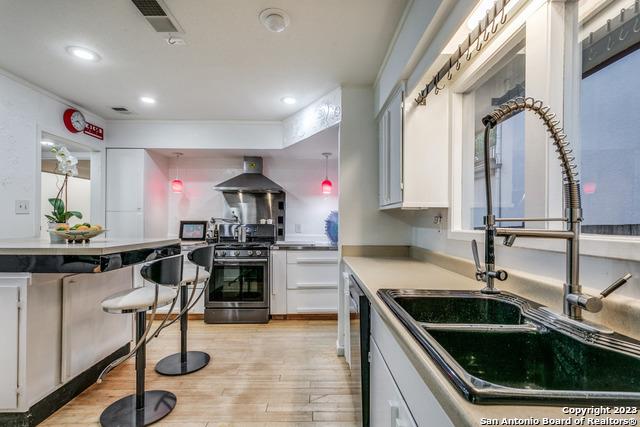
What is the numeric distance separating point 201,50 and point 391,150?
5.23 ft

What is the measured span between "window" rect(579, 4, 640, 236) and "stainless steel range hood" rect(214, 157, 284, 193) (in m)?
3.19

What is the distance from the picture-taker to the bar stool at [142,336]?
1.67m

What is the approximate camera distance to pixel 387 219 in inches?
107

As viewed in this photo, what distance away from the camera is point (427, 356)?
0.66 meters

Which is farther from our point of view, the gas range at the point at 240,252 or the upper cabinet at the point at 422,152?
the gas range at the point at 240,252

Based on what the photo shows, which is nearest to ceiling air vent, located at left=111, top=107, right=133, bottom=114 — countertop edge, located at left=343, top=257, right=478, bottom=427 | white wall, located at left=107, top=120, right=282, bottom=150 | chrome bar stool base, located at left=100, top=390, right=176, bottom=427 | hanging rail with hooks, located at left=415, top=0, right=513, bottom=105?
white wall, located at left=107, top=120, right=282, bottom=150

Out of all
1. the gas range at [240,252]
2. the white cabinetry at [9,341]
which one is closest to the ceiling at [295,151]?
the gas range at [240,252]

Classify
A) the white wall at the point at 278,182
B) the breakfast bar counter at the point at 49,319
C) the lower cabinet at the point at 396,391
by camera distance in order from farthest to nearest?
the white wall at the point at 278,182 < the breakfast bar counter at the point at 49,319 < the lower cabinet at the point at 396,391

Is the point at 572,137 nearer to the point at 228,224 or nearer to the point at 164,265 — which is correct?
the point at 164,265

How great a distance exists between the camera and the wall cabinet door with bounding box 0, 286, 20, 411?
64.4 inches

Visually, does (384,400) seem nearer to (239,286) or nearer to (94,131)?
(239,286)

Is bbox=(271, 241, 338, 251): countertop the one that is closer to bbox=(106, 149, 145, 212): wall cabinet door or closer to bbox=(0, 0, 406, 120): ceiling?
bbox=(0, 0, 406, 120): ceiling

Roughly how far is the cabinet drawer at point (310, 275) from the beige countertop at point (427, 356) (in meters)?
1.68

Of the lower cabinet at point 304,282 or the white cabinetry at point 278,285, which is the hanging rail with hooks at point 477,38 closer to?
the lower cabinet at point 304,282
